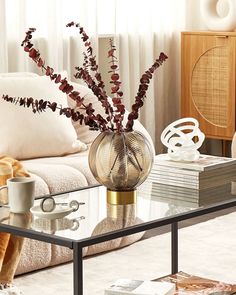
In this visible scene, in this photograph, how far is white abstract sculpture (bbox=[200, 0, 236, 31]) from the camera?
614cm

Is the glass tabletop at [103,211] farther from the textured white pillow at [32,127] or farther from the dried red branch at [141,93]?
the textured white pillow at [32,127]

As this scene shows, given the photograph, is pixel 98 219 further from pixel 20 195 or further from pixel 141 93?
pixel 141 93

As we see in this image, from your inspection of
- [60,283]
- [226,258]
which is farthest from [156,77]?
[60,283]

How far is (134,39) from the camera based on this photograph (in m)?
6.16

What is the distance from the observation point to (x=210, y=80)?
626cm

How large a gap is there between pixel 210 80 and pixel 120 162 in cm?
339

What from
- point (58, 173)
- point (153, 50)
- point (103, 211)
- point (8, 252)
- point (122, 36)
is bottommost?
point (8, 252)

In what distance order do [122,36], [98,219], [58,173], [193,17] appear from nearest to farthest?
1. [98,219]
2. [58,173]
3. [122,36]
4. [193,17]

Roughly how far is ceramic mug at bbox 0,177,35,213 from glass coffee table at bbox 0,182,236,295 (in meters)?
0.03

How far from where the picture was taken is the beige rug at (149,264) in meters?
3.82

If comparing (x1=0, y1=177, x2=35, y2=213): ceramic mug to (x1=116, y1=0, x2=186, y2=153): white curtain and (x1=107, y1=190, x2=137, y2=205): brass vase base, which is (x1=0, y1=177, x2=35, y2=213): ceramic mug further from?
(x1=116, y1=0, x2=186, y2=153): white curtain

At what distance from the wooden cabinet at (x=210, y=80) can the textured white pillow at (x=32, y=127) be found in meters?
1.79

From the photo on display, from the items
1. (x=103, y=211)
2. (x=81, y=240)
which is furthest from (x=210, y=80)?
(x=81, y=240)

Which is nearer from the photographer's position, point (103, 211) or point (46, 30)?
point (103, 211)
